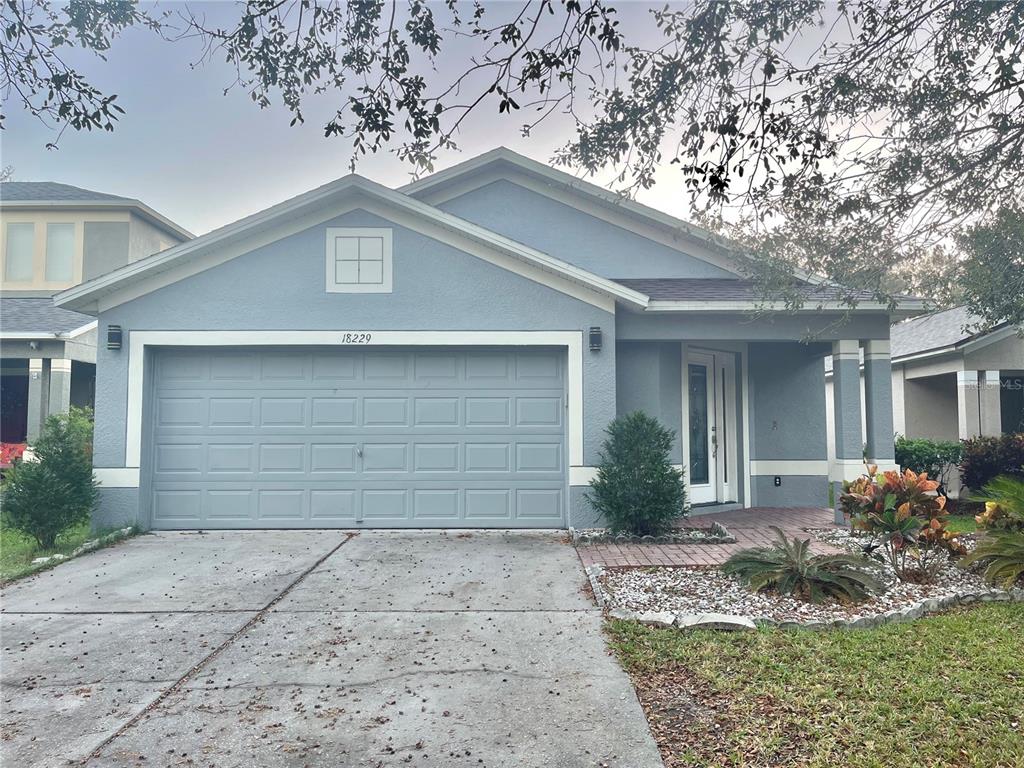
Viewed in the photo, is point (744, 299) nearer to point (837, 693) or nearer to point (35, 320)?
point (837, 693)

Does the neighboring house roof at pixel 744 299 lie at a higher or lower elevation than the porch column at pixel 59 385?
higher

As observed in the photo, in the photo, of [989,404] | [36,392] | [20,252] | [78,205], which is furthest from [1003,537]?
[20,252]

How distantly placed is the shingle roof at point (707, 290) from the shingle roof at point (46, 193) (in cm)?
1393

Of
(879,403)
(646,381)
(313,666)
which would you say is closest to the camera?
(313,666)

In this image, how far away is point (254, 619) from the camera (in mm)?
5488

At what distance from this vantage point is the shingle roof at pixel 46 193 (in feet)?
56.5

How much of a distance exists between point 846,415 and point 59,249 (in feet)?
60.4

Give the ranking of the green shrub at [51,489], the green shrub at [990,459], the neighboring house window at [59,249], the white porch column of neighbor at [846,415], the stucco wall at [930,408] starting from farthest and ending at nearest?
the neighboring house window at [59,249], the stucco wall at [930,408], the green shrub at [990,459], the white porch column of neighbor at [846,415], the green shrub at [51,489]

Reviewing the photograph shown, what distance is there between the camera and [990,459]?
36.9 feet

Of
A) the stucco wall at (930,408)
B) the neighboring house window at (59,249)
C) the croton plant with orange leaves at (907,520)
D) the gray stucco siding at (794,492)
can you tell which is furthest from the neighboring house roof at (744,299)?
the neighboring house window at (59,249)

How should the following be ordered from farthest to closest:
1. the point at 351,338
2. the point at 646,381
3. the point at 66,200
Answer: the point at 66,200 → the point at 646,381 → the point at 351,338

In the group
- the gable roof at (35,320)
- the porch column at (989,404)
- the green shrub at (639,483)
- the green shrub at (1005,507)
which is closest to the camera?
the green shrub at (1005,507)

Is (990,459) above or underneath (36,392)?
underneath

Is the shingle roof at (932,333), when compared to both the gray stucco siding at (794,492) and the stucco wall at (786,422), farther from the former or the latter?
the gray stucco siding at (794,492)
